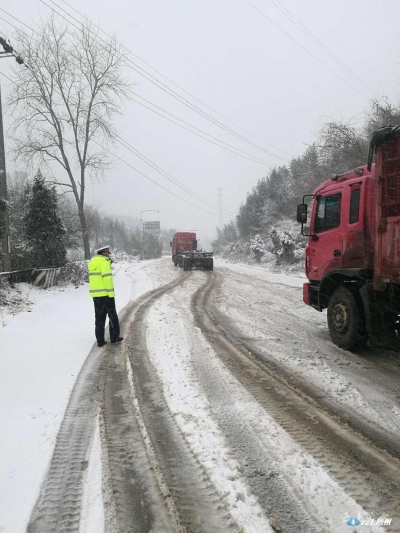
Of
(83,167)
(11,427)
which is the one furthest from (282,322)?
(83,167)

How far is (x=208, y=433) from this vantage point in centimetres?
298

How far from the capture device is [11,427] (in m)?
3.13

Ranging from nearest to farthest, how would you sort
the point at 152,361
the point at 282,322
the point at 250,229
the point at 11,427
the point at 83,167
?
the point at 11,427, the point at 152,361, the point at 282,322, the point at 83,167, the point at 250,229

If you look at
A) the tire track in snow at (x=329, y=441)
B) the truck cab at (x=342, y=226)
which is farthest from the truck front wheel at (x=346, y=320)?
the tire track in snow at (x=329, y=441)

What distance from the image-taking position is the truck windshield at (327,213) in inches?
228

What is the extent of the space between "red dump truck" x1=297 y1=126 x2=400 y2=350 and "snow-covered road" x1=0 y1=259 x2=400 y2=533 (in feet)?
1.84

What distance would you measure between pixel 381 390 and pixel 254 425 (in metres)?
1.84

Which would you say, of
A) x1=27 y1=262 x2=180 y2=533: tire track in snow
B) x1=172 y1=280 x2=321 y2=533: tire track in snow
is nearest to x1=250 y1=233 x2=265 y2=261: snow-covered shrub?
x1=172 y1=280 x2=321 y2=533: tire track in snow

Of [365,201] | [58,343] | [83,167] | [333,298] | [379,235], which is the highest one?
[83,167]

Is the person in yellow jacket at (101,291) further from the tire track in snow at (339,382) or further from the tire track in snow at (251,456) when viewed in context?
the tire track in snow at (339,382)

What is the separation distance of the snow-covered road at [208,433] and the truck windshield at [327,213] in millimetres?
2121

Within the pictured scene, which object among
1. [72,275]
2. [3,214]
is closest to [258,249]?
[72,275]

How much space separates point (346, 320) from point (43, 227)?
1347 centimetres

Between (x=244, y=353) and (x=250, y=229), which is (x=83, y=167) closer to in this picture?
(x=244, y=353)
